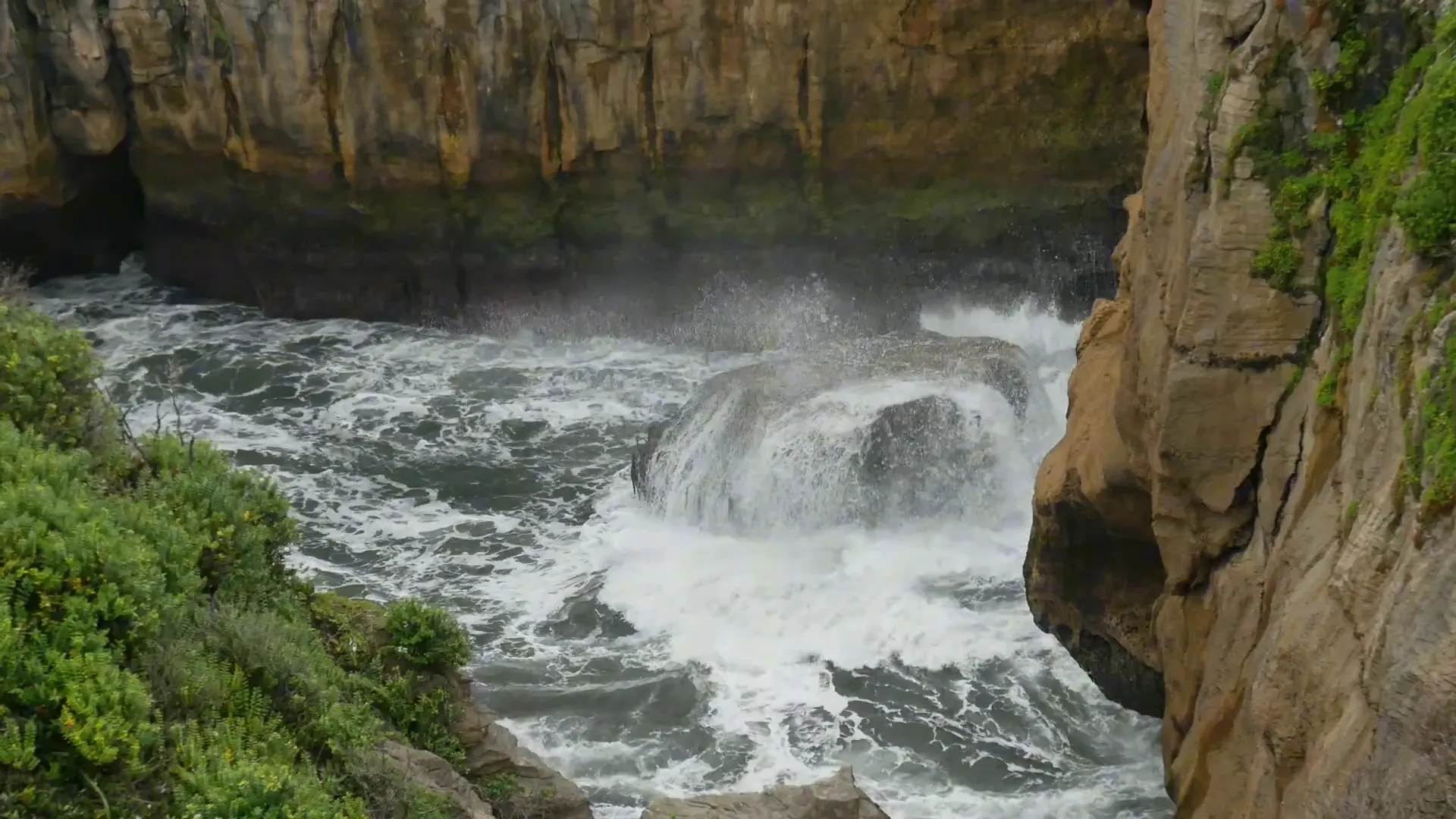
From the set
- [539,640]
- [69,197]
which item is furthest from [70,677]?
[69,197]

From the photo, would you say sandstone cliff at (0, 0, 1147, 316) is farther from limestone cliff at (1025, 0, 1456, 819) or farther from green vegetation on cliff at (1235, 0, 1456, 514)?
green vegetation on cliff at (1235, 0, 1456, 514)

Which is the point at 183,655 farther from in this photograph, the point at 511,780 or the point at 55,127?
the point at 55,127

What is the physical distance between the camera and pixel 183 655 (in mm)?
7109

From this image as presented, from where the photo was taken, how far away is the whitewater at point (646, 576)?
11.5m

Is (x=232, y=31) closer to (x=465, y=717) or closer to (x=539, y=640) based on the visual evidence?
(x=539, y=640)

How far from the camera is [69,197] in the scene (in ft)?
76.0

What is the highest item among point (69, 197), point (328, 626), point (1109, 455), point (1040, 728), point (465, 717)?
point (69, 197)

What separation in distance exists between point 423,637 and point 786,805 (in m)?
2.74

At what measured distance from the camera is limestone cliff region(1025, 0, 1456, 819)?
6.24 meters

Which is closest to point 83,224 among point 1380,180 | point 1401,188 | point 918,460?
point 918,460

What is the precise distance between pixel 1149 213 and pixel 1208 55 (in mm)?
1615

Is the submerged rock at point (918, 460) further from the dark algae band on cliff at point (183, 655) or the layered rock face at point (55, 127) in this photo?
the layered rock face at point (55, 127)

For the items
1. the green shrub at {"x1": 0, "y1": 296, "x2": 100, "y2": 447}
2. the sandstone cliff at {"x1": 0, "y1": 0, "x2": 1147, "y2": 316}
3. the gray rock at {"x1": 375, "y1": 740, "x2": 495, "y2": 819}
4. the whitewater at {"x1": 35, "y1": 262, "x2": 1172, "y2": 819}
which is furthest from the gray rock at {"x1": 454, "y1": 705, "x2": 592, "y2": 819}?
the sandstone cliff at {"x1": 0, "y1": 0, "x2": 1147, "y2": 316}

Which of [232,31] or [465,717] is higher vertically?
[232,31]
